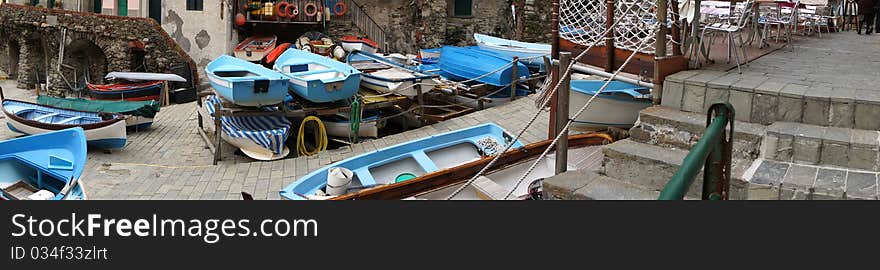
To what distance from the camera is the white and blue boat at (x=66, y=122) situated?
13.1 metres

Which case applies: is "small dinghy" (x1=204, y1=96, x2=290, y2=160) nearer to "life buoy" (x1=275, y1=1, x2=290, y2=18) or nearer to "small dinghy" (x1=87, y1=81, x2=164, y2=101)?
"small dinghy" (x1=87, y1=81, x2=164, y2=101)

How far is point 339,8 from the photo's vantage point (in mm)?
22641

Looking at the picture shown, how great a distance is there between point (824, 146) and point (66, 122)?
14.5 m

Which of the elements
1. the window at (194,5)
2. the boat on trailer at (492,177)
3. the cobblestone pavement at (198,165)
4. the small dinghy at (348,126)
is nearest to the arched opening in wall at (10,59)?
the window at (194,5)

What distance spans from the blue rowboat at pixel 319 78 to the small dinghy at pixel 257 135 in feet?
2.60

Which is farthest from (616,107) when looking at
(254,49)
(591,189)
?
(254,49)

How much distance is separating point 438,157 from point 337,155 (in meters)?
2.93

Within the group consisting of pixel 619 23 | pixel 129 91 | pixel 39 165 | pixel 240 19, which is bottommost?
pixel 39 165

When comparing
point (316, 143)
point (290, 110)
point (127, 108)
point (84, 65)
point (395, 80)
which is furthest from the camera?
point (84, 65)

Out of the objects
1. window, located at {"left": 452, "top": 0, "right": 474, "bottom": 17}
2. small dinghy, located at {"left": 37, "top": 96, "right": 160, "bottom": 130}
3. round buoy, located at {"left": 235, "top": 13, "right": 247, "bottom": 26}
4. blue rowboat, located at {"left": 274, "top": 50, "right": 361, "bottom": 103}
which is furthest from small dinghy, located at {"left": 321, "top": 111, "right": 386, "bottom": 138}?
window, located at {"left": 452, "top": 0, "right": 474, "bottom": 17}

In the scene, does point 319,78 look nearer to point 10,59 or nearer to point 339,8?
point 339,8

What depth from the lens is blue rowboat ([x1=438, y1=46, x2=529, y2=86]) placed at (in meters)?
15.7
